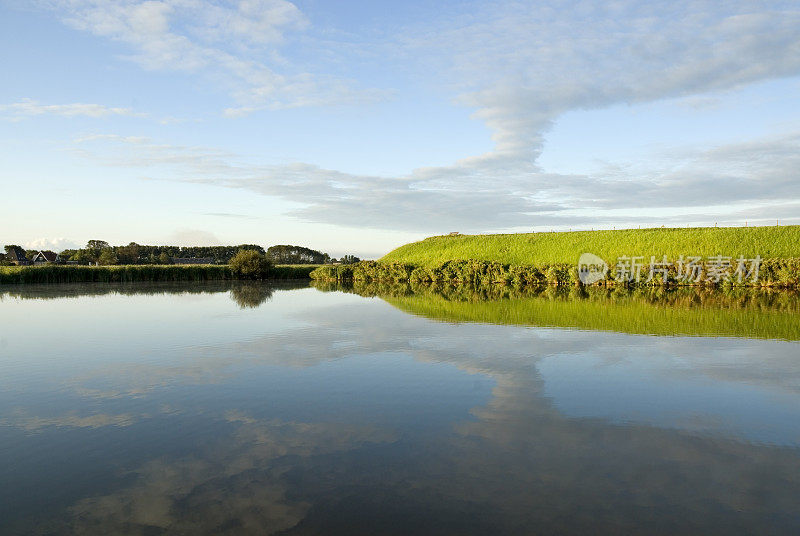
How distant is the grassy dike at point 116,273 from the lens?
77250 mm

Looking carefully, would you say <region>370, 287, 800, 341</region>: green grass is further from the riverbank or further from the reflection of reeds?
the riverbank

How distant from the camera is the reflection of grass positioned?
25975mm

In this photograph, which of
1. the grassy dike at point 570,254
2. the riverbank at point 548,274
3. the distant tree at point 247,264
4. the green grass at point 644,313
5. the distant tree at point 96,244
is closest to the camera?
the green grass at point 644,313

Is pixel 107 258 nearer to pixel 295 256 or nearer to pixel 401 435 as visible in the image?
pixel 295 256

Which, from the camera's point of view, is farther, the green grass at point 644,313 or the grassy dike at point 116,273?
the grassy dike at point 116,273

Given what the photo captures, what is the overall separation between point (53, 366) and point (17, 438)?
820cm

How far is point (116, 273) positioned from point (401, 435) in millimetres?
86234

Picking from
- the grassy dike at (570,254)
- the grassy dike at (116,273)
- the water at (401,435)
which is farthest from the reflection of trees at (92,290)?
the water at (401,435)

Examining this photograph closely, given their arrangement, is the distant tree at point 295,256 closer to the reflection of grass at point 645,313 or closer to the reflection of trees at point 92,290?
the reflection of trees at point 92,290

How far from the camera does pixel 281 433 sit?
1089cm

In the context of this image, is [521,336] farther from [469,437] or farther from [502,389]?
[469,437]

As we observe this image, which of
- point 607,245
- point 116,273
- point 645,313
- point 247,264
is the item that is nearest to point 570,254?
point 607,245

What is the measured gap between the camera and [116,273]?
83250mm

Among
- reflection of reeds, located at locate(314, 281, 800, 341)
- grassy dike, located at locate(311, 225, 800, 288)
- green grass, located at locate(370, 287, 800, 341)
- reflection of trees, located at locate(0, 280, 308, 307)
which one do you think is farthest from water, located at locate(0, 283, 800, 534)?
grassy dike, located at locate(311, 225, 800, 288)
